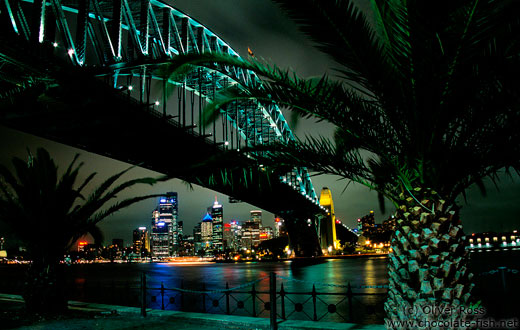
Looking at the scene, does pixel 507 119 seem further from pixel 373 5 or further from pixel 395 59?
pixel 373 5

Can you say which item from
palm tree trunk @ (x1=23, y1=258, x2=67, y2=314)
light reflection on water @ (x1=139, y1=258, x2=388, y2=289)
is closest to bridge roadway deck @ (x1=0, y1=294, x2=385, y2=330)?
palm tree trunk @ (x1=23, y1=258, x2=67, y2=314)

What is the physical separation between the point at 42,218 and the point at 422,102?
1040cm

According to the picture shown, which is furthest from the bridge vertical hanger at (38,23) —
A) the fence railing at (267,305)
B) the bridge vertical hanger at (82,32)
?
the fence railing at (267,305)

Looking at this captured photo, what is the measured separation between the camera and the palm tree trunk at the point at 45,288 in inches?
422

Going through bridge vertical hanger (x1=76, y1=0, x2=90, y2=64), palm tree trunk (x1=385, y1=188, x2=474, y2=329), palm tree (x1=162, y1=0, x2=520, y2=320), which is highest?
bridge vertical hanger (x1=76, y1=0, x2=90, y2=64)

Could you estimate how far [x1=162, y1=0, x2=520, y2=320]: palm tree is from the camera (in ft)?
12.6

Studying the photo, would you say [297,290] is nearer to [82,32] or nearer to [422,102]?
[82,32]

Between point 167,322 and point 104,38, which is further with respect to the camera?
point 104,38

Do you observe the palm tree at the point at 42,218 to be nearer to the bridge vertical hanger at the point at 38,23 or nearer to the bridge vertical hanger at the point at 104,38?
the bridge vertical hanger at the point at 38,23

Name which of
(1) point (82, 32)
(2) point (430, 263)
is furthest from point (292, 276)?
(2) point (430, 263)

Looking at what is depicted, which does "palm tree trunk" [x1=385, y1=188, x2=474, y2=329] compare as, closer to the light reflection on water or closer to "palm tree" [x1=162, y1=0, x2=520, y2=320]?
"palm tree" [x1=162, y1=0, x2=520, y2=320]

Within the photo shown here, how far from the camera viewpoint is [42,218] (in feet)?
35.9

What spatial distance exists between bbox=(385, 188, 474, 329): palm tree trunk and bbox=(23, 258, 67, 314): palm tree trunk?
970 cm

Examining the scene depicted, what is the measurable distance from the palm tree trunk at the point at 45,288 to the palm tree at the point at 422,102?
886 centimetres
